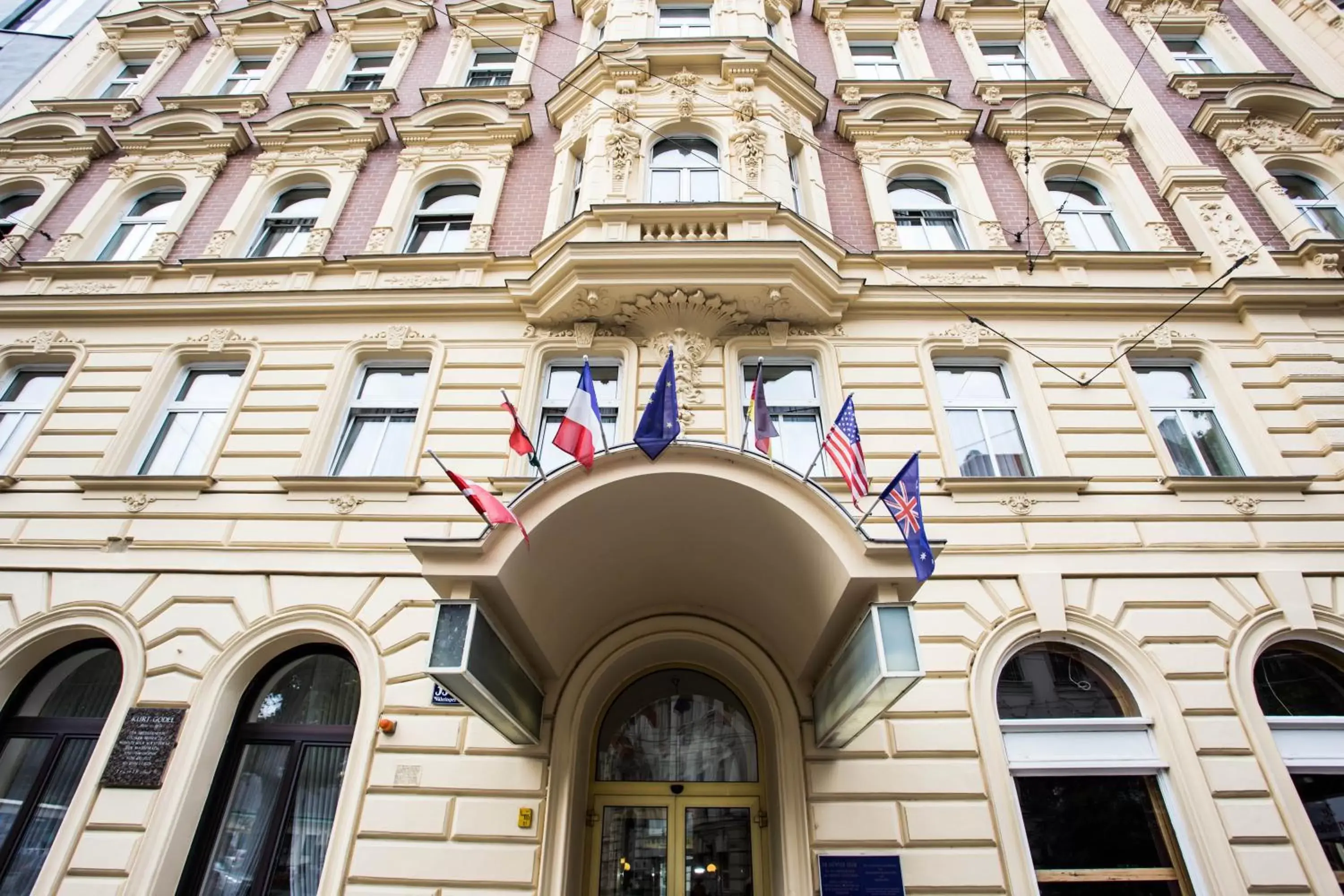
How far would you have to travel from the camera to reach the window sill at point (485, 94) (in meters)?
13.3

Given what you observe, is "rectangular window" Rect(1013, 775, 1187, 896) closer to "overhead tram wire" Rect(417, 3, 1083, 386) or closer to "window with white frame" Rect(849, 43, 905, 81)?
"overhead tram wire" Rect(417, 3, 1083, 386)

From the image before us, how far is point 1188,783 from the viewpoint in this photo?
6.59m

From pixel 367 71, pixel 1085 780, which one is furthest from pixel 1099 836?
pixel 367 71

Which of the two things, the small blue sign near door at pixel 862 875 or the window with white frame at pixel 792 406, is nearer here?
the small blue sign near door at pixel 862 875

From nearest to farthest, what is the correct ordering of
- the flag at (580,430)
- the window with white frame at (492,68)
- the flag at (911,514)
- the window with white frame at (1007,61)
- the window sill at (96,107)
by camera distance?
the flag at (911,514) → the flag at (580,430) → the window sill at (96,107) → the window with white frame at (1007,61) → the window with white frame at (492,68)

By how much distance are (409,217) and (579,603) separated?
806cm

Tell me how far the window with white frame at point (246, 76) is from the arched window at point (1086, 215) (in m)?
15.9

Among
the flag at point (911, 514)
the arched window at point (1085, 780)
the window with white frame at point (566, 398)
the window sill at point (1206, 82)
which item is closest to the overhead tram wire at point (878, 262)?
the window with white frame at point (566, 398)

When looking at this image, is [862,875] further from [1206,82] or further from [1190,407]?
[1206,82]

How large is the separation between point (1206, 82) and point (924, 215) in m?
7.05

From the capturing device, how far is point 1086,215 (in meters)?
11.4

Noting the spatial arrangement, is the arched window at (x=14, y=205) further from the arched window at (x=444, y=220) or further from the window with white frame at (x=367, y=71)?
the arched window at (x=444, y=220)

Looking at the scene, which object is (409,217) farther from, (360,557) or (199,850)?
(199,850)

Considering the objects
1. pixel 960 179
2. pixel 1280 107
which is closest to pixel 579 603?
pixel 960 179
